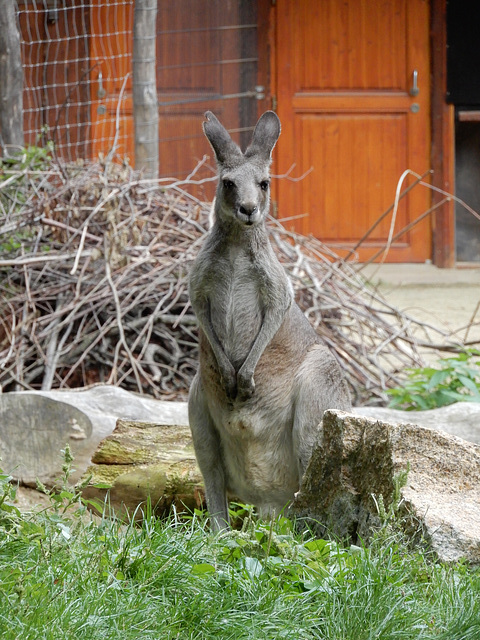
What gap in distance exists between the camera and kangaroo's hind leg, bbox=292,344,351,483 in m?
4.03

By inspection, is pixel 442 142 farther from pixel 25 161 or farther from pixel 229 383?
pixel 229 383

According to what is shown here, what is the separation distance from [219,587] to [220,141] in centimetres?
204

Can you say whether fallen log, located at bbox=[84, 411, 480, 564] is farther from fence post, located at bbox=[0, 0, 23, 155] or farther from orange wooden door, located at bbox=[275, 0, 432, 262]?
orange wooden door, located at bbox=[275, 0, 432, 262]

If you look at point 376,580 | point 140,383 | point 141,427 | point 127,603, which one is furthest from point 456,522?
point 140,383

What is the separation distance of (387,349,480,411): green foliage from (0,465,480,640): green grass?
115 inches

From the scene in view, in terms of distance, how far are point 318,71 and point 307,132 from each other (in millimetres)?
742

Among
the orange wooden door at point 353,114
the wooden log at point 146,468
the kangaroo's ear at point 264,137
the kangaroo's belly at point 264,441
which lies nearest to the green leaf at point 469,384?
the wooden log at point 146,468

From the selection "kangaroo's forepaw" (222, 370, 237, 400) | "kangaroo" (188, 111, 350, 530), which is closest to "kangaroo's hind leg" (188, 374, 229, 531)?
"kangaroo" (188, 111, 350, 530)

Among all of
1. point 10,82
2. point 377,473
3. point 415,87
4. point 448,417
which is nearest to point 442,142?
point 415,87

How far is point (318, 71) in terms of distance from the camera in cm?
1188

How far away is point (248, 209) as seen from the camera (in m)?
3.97

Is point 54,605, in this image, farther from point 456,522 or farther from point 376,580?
point 456,522

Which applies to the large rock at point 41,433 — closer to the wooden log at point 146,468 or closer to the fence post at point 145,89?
the wooden log at point 146,468

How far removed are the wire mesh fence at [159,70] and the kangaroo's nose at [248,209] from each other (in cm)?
650
